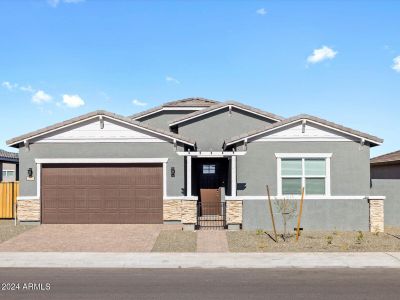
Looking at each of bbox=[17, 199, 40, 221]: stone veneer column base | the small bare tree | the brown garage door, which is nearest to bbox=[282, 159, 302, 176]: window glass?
the small bare tree

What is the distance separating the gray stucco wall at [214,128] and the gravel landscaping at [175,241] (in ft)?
22.8

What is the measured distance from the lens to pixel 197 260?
12031mm

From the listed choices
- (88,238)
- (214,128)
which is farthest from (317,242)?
(214,128)

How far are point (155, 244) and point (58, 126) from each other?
7603 mm

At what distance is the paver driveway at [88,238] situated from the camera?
550 inches

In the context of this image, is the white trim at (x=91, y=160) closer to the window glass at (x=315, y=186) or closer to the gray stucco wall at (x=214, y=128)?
the gray stucco wall at (x=214, y=128)

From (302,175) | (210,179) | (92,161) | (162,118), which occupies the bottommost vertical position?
(210,179)

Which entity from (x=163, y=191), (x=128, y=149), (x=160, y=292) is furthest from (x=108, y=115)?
(x=160, y=292)

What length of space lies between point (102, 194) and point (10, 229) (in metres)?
3.92

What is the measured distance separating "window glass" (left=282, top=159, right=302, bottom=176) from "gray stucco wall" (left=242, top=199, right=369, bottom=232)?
4.30 ft

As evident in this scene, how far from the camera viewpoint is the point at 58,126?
61.2 ft

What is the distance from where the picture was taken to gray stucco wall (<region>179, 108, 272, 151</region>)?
22656 millimetres

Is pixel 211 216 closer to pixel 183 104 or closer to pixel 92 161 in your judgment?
pixel 92 161

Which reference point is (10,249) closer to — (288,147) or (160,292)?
(160,292)
